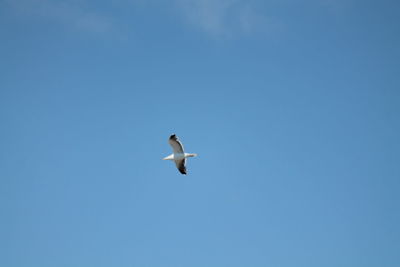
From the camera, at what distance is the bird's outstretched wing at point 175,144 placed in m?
65.9

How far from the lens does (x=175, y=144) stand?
218ft

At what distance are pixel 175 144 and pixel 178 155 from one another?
186 centimetres

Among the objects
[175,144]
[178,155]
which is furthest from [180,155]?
[175,144]

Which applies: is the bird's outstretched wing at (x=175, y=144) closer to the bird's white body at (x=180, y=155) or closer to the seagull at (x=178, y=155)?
the seagull at (x=178, y=155)

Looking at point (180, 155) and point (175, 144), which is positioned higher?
point (175, 144)

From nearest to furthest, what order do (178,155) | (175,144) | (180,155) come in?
1. (175,144)
2. (180,155)
3. (178,155)

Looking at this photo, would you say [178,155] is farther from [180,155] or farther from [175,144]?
[175,144]

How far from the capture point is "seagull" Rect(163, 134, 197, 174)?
66.1 m

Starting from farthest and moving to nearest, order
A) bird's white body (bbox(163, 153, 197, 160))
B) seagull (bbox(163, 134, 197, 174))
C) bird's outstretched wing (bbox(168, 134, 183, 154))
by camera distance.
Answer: bird's white body (bbox(163, 153, 197, 160))
seagull (bbox(163, 134, 197, 174))
bird's outstretched wing (bbox(168, 134, 183, 154))

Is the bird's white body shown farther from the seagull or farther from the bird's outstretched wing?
the bird's outstretched wing

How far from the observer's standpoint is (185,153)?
67.4 metres

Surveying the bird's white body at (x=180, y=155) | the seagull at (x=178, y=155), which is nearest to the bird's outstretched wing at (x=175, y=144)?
the seagull at (x=178, y=155)

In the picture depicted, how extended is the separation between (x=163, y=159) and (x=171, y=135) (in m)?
4.40

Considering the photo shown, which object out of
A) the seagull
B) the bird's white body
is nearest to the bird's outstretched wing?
the seagull
